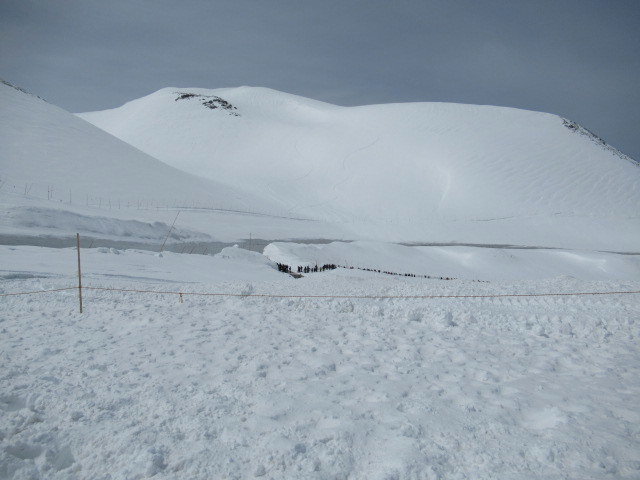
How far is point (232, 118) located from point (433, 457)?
6987cm

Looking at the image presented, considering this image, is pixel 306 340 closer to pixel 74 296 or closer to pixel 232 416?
pixel 232 416

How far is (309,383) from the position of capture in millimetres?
4898

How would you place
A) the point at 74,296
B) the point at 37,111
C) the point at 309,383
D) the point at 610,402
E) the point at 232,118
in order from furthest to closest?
1. the point at 232,118
2. the point at 37,111
3. the point at 74,296
4. the point at 309,383
5. the point at 610,402

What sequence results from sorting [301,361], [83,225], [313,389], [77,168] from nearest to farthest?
[313,389]
[301,361]
[83,225]
[77,168]

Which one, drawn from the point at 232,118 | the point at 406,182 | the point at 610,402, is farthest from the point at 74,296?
the point at 232,118

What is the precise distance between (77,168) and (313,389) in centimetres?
3175

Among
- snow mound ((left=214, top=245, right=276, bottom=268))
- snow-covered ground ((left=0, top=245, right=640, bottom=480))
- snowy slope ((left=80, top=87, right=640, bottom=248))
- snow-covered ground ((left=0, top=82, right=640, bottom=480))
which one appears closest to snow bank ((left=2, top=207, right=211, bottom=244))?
snow-covered ground ((left=0, top=82, right=640, bottom=480))

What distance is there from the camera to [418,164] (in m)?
50.9

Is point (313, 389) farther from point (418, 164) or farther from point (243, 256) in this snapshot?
point (418, 164)

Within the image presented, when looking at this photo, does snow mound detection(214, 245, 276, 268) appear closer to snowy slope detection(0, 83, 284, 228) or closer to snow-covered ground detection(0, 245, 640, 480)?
snow-covered ground detection(0, 245, 640, 480)

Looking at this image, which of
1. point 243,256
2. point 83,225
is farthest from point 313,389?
point 83,225

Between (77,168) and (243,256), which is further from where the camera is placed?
Answer: (77,168)

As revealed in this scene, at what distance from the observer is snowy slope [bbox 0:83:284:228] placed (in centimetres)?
2694

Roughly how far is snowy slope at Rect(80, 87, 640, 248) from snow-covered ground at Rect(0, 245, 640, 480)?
89.1 feet
